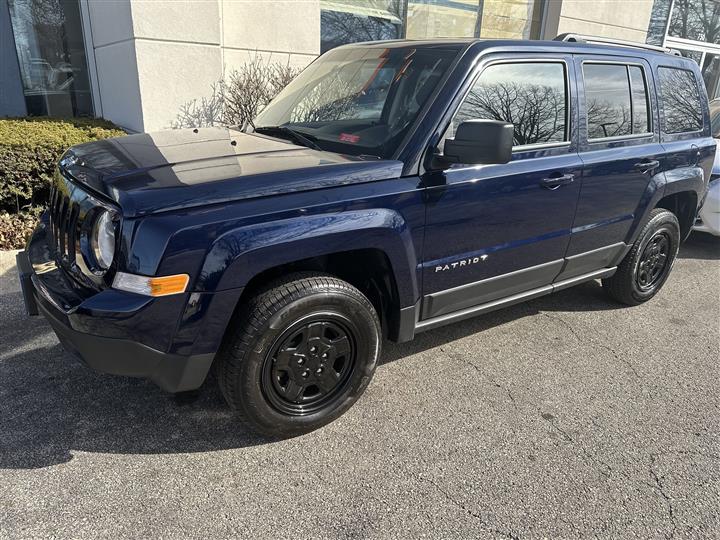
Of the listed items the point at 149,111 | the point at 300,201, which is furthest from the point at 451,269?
the point at 149,111

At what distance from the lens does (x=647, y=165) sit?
3.94 metres

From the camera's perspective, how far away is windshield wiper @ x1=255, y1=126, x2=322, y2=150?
10.2 ft

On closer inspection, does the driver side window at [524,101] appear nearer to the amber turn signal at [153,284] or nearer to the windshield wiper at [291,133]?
the windshield wiper at [291,133]

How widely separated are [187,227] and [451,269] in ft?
4.80

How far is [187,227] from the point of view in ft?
7.30

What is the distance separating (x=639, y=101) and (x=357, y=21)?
6395 millimetres

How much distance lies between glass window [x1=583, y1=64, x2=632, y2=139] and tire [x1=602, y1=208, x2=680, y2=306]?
0.86 m

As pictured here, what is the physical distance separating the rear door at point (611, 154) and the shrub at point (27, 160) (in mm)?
4714

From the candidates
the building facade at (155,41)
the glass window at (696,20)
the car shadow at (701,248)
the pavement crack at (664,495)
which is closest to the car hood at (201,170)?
the pavement crack at (664,495)

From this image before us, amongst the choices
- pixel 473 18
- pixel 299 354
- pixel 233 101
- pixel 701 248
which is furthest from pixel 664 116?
pixel 473 18

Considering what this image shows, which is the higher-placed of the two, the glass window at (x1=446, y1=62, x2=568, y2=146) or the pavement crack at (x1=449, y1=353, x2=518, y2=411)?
the glass window at (x1=446, y1=62, x2=568, y2=146)

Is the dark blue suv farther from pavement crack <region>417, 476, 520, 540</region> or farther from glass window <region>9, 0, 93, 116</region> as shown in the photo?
glass window <region>9, 0, 93, 116</region>

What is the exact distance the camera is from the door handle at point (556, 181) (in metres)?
3.30

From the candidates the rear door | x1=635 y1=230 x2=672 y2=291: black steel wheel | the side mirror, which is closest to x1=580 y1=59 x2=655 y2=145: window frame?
the rear door
